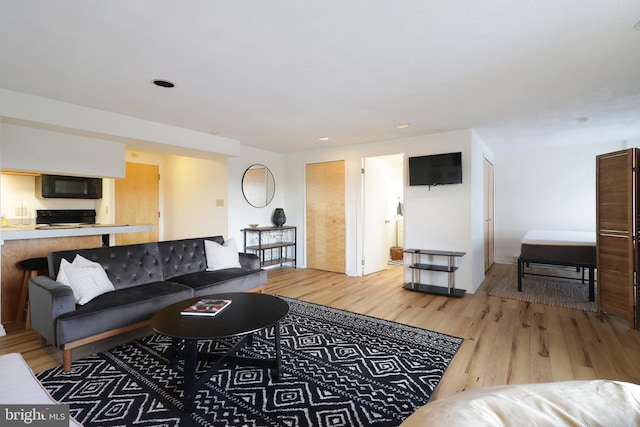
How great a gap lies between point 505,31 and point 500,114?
197cm

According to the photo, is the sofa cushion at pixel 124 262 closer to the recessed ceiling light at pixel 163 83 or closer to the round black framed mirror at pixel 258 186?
the recessed ceiling light at pixel 163 83

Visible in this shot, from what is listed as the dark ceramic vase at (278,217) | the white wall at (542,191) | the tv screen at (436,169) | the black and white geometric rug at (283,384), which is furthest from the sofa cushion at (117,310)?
the white wall at (542,191)

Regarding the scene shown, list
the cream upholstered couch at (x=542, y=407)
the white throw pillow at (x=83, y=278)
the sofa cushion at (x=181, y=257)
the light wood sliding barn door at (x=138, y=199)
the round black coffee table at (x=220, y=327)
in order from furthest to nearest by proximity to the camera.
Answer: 1. the light wood sliding barn door at (x=138, y=199)
2. the sofa cushion at (x=181, y=257)
3. the white throw pillow at (x=83, y=278)
4. the round black coffee table at (x=220, y=327)
5. the cream upholstered couch at (x=542, y=407)

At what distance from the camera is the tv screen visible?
13.7 feet

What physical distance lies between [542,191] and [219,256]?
612 centimetres

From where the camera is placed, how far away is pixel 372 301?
12.9 feet

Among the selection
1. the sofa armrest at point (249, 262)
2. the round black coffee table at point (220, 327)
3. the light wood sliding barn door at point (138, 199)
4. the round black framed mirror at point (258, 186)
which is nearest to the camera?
the round black coffee table at point (220, 327)

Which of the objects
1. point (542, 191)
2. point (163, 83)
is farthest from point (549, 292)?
point (163, 83)

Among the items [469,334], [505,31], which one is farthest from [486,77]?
[469,334]

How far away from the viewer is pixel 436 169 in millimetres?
4336

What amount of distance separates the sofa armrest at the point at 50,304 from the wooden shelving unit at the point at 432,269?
3.86m

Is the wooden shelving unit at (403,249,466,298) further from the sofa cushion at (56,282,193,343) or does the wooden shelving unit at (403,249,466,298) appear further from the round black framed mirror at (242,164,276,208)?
the sofa cushion at (56,282,193,343)

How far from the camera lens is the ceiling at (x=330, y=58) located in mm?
1705

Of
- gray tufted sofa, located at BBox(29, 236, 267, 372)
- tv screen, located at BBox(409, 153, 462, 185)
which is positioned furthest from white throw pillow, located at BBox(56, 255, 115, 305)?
tv screen, located at BBox(409, 153, 462, 185)
